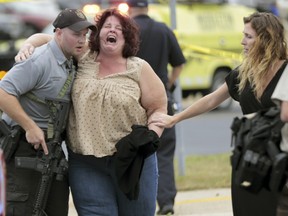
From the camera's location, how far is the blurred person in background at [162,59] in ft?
27.2

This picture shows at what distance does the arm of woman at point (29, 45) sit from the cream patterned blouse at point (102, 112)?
340mm

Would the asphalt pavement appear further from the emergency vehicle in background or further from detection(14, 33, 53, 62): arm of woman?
the emergency vehicle in background

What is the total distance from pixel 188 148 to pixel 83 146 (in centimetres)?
Answer: 815

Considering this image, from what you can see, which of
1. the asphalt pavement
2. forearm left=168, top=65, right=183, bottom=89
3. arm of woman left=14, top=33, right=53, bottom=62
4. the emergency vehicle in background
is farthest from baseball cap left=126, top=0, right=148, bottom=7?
the emergency vehicle in background

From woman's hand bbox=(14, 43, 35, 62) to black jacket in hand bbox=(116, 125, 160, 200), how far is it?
0.76m

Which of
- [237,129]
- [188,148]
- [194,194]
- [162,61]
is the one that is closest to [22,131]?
[237,129]

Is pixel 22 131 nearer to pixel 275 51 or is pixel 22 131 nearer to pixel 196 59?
pixel 275 51

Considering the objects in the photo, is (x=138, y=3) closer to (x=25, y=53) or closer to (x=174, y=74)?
(x=174, y=74)

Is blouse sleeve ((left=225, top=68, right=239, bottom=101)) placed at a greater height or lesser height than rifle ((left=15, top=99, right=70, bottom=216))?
greater

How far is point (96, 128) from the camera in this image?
5.75 m

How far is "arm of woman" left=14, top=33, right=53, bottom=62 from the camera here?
5.77m

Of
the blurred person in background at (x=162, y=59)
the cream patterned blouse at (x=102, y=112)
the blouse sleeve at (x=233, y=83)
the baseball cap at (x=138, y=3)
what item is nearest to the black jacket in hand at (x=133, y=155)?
the cream patterned blouse at (x=102, y=112)

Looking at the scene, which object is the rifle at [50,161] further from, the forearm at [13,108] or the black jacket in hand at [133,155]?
the black jacket in hand at [133,155]

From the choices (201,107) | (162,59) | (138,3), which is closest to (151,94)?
(201,107)
